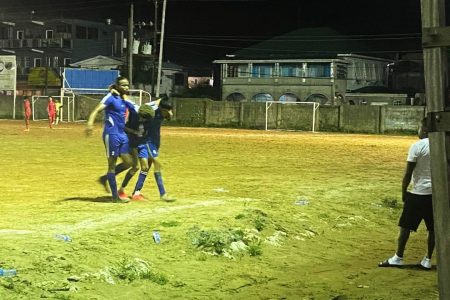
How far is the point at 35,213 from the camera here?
8984 mm

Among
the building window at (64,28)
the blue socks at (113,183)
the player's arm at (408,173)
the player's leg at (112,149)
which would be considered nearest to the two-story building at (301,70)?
the building window at (64,28)

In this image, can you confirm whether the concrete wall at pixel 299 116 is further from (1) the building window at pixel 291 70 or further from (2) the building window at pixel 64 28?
(2) the building window at pixel 64 28

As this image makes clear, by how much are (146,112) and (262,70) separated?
52.1 meters

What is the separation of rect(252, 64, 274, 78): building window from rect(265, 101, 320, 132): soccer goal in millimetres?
17098

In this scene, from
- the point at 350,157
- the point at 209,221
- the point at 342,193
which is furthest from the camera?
the point at 350,157

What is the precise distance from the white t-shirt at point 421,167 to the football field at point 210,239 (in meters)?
1.01

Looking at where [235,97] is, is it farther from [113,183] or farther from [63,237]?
[63,237]

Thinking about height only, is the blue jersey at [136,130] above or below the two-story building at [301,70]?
below

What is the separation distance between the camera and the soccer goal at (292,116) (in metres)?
42.8

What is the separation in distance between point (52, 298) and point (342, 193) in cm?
775

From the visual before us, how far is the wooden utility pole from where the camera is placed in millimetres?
2832

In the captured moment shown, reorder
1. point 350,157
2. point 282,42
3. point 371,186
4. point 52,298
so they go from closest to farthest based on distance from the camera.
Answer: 1. point 52,298
2. point 371,186
3. point 350,157
4. point 282,42

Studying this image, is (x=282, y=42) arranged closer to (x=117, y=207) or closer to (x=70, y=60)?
(x=70, y=60)

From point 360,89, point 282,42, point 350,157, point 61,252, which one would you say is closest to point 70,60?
point 282,42
